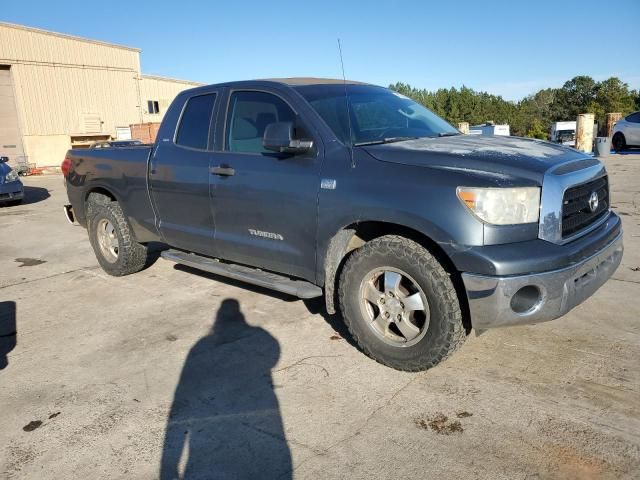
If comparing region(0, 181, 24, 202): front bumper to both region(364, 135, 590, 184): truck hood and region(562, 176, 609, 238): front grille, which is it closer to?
region(364, 135, 590, 184): truck hood

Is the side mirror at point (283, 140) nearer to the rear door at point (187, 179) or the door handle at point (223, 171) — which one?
the door handle at point (223, 171)

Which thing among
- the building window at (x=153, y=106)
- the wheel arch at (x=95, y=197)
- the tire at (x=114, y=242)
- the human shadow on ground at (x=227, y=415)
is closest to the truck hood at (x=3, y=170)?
the wheel arch at (x=95, y=197)

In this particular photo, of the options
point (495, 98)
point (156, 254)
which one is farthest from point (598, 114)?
point (156, 254)

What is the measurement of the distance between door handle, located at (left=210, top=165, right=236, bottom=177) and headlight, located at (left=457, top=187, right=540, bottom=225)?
1959 mm

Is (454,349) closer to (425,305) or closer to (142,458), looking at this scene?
(425,305)

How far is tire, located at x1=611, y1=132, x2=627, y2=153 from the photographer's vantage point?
19.1 m

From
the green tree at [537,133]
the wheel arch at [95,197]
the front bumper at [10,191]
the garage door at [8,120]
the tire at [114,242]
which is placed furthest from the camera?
the green tree at [537,133]

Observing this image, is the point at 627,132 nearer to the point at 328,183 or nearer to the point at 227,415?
the point at 328,183

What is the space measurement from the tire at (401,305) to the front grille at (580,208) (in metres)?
0.81

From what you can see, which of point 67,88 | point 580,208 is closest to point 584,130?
point 580,208

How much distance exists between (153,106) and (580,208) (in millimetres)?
34289

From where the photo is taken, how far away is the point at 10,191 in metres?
12.0

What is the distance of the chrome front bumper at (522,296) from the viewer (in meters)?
2.89

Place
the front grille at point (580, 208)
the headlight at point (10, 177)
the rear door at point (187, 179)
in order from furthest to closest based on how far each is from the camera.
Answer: the headlight at point (10, 177)
the rear door at point (187, 179)
the front grille at point (580, 208)
